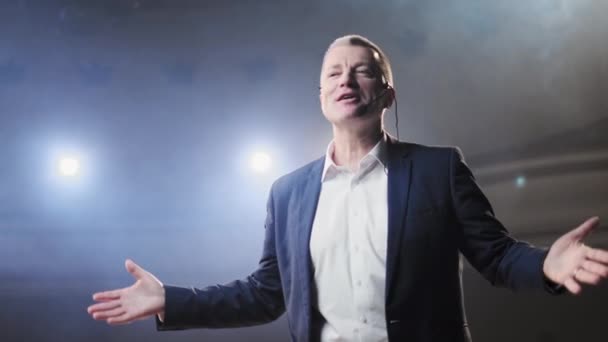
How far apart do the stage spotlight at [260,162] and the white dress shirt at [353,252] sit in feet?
Result: 4.24

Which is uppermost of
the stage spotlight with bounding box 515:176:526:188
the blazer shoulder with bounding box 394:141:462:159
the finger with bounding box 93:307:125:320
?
the blazer shoulder with bounding box 394:141:462:159

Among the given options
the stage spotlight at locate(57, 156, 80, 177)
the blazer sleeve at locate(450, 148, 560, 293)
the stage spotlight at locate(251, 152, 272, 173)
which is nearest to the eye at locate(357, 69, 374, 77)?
the blazer sleeve at locate(450, 148, 560, 293)

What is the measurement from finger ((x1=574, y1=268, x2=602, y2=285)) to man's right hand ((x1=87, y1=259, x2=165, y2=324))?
0.86m

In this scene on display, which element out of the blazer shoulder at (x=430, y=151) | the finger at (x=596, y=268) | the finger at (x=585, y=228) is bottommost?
the finger at (x=596, y=268)

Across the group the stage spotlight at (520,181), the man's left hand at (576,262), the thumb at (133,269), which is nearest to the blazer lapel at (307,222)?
the thumb at (133,269)

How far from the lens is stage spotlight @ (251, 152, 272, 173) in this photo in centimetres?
253

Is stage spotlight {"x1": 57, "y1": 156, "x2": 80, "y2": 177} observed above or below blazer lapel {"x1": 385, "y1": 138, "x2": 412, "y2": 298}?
above

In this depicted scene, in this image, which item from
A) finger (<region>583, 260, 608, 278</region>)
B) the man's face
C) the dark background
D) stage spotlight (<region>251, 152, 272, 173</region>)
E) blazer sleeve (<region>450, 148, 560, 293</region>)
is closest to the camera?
finger (<region>583, 260, 608, 278</region>)

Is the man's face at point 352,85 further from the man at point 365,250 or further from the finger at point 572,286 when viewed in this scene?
the finger at point 572,286

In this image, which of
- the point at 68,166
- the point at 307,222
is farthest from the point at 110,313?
the point at 68,166

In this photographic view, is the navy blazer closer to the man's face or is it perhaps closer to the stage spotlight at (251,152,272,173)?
the man's face

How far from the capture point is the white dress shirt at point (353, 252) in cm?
110

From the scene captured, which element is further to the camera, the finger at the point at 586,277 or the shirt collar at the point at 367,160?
the shirt collar at the point at 367,160

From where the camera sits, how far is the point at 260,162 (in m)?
2.54
